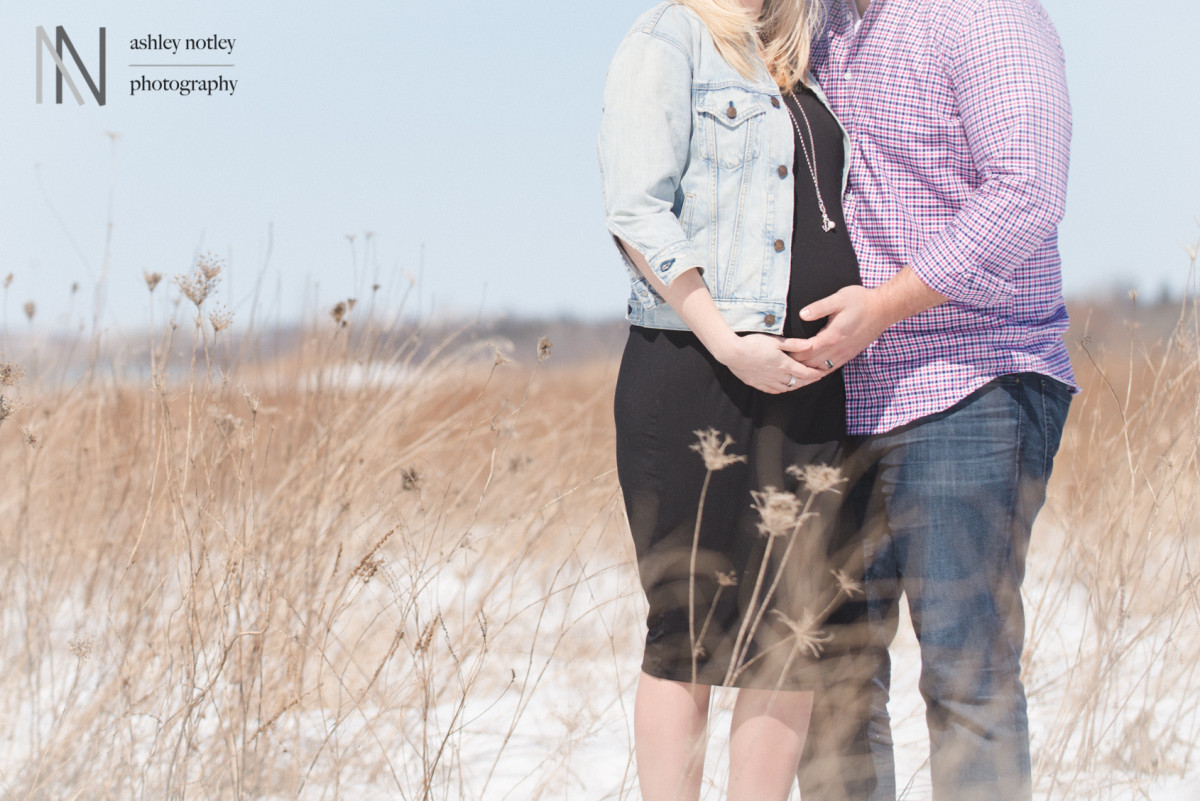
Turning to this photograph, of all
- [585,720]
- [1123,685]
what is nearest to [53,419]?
[585,720]

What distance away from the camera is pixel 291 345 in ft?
9.62

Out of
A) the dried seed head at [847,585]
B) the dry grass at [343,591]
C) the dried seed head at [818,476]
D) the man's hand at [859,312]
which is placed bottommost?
the dry grass at [343,591]

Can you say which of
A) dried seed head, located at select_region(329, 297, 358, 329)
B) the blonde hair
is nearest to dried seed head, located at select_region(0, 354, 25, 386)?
dried seed head, located at select_region(329, 297, 358, 329)

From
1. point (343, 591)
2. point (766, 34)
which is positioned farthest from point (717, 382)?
point (343, 591)

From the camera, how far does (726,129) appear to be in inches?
54.6

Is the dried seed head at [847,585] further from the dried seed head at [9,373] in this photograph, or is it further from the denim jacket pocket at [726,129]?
the dried seed head at [9,373]

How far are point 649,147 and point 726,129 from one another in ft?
0.48

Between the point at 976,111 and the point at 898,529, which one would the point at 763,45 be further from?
the point at 898,529

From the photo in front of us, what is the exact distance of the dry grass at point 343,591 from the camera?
1.72 metres

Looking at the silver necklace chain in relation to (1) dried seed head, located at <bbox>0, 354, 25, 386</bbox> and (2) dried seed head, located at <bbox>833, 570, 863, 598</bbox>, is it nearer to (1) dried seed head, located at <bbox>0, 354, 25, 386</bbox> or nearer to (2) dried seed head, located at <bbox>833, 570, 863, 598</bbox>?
(2) dried seed head, located at <bbox>833, 570, 863, 598</bbox>

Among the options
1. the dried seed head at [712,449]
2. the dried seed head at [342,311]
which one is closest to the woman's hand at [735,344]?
the dried seed head at [712,449]

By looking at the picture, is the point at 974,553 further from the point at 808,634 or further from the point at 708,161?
the point at 708,161

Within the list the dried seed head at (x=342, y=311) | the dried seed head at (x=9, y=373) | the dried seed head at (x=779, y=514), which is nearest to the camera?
the dried seed head at (x=779, y=514)

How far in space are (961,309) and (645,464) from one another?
1.80 feet
